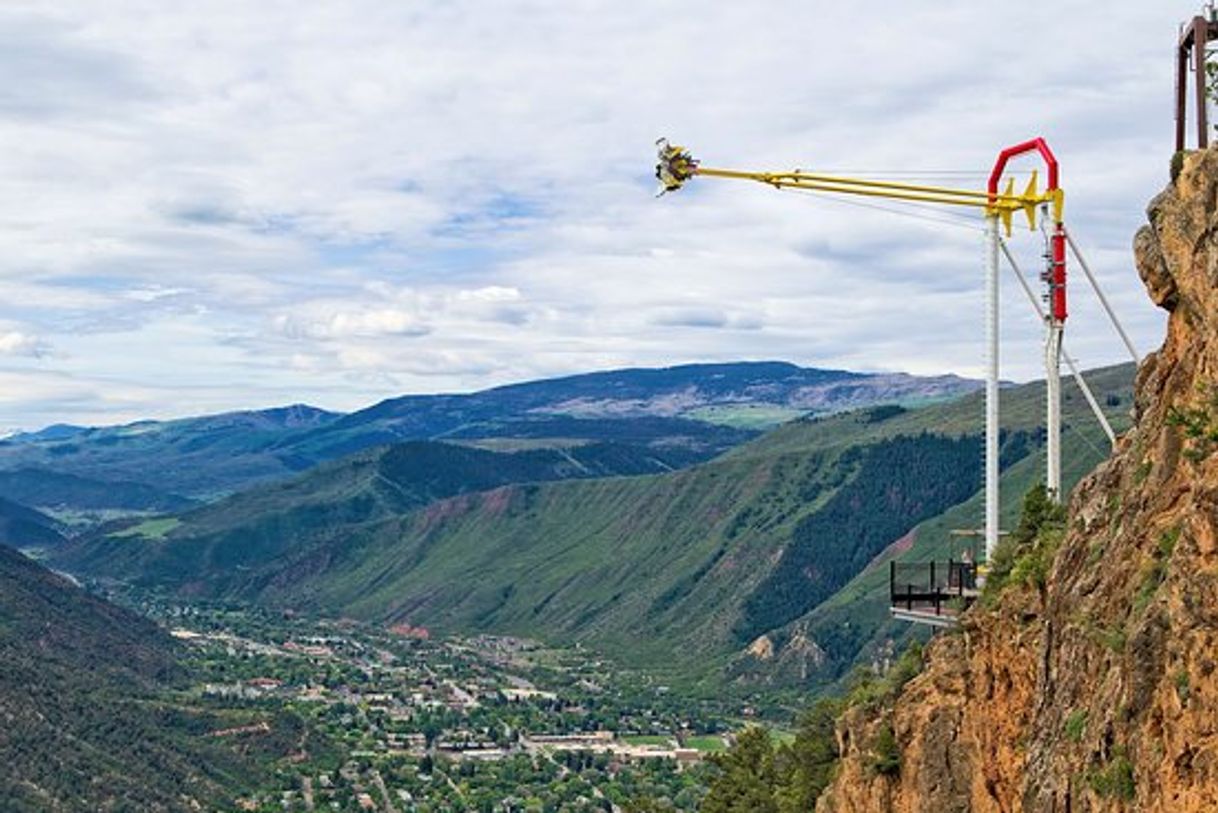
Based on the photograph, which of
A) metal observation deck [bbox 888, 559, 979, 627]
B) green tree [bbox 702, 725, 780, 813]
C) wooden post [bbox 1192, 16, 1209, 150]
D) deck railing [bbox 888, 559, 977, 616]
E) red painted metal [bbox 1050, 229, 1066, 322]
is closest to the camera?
wooden post [bbox 1192, 16, 1209, 150]

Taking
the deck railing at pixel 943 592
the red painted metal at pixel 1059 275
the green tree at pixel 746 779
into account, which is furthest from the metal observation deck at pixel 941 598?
the green tree at pixel 746 779

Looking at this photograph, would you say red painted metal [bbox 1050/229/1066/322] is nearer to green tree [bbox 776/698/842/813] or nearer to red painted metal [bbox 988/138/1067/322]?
red painted metal [bbox 988/138/1067/322]

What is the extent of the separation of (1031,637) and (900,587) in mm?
20110

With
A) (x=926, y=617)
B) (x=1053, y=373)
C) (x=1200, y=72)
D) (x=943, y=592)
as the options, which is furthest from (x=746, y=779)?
(x=1200, y=72)

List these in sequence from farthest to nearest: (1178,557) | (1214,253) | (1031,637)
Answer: (1031,637)
(1214,253)
(1178,557)

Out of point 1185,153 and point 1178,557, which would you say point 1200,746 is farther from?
point 1185,153

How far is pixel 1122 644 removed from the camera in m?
37.2

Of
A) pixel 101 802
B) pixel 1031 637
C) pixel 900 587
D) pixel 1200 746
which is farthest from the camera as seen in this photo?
pixel 101 802

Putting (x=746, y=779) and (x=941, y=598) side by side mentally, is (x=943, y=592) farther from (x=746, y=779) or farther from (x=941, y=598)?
(x=746, y=779)

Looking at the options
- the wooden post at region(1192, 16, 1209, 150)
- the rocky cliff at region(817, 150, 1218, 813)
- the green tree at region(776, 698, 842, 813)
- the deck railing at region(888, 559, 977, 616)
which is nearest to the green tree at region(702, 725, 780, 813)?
the green tree at region(776, 698, 842, 813)

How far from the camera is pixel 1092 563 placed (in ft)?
143

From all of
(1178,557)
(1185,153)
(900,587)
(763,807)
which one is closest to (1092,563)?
(1178,557)

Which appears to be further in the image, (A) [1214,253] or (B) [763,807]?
(B) [763,807]

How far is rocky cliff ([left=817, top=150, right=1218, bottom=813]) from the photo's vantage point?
34469 mm
